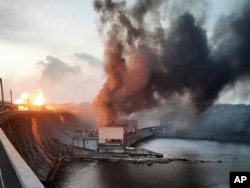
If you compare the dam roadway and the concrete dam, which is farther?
the dam roadway

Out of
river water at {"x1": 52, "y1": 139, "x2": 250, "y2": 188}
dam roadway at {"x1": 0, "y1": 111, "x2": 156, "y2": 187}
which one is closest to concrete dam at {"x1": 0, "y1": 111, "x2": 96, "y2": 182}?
dam roadway at {"x1": 0, "y1": 111, "x2": 156, "y2": 187}

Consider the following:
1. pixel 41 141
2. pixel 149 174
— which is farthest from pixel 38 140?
pixel 149 174

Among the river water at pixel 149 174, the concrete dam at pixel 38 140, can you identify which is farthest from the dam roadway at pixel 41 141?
the river water at pixel 149 174

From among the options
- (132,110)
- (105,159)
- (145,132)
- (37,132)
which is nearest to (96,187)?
(105,159)

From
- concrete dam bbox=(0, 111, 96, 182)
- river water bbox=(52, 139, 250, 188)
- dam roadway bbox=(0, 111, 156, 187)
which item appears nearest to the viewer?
concrete dam bbox=(0, 111, 96, 182)

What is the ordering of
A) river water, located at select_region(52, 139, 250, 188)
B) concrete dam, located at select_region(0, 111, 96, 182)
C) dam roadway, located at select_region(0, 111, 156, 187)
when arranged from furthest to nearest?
river water, located at select_region(52, 139, 250, 188), dam roadway, located at select_region(0, 111, 156, 187), concrete dam, located at select_region(0, 111, 96, 182)

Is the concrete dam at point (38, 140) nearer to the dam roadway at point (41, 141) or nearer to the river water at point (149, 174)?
the dam roadway at point (41, 141)

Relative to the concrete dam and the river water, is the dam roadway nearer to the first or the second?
the concrete dam

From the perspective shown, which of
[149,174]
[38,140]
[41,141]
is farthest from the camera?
[41,141]

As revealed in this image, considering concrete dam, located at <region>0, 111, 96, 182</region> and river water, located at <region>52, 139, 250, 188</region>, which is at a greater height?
concrete dam, located at <region>0, 111, 96, 182</region>

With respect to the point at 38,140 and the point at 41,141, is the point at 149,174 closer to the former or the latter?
the point at 38,140

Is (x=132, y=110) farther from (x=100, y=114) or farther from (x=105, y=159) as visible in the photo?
(x=105, y=159)
